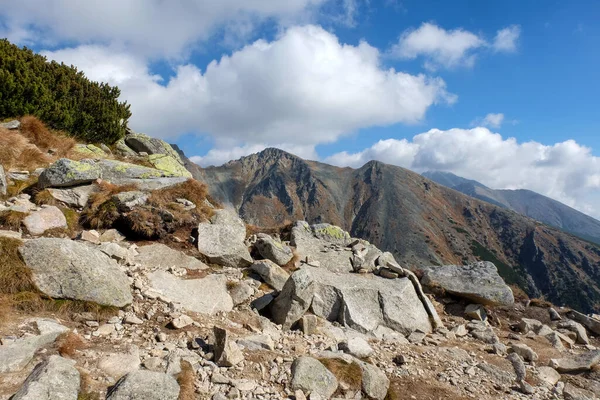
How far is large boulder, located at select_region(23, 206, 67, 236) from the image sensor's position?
487 inches

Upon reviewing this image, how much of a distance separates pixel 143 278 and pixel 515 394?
37.9 ft

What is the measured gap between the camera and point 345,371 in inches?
345

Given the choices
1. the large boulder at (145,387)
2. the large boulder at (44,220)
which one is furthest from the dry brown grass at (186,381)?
the large boulder at (44,220)

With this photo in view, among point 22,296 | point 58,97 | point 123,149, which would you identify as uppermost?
point 58,97

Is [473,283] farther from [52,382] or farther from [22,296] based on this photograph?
[22,296]

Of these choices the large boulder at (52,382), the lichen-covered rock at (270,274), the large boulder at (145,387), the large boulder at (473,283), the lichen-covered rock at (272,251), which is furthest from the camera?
the large boulder at (473,283)

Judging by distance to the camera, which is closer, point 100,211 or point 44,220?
point 44,220

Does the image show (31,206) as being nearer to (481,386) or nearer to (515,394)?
(481,386)

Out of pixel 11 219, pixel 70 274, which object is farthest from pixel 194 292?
pixel 11 219

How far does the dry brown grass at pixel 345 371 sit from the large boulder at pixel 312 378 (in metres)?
0.30

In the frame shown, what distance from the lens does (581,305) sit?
197 meters

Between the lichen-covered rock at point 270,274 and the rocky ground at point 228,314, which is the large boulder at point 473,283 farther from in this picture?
the lichen-covered rock at point 270,274

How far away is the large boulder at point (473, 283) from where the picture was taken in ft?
58.7

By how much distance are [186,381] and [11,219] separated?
369 inches
